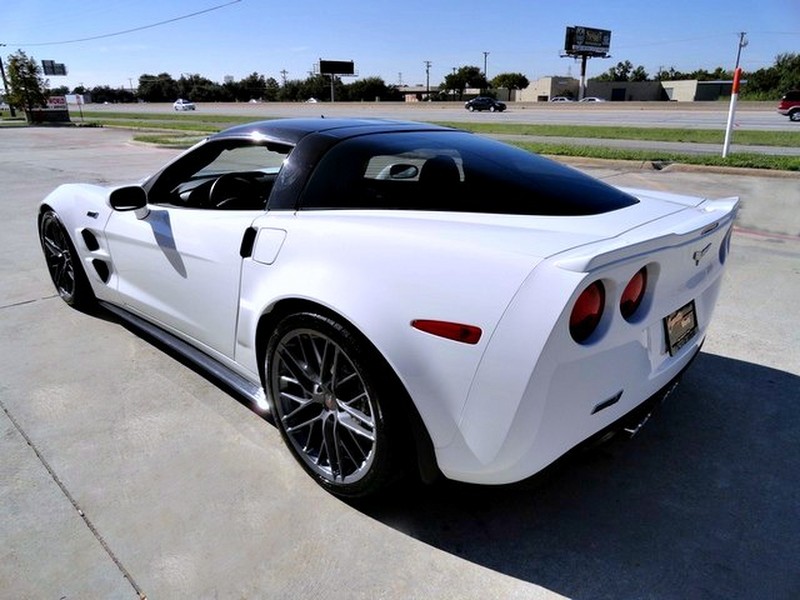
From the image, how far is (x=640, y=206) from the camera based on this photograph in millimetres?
2479

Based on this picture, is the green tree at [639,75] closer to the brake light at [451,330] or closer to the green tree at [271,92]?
the green tree at [271,92]

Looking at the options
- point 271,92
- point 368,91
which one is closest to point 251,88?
point 271,92

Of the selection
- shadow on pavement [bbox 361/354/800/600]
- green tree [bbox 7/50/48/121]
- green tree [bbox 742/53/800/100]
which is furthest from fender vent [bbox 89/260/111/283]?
green tree [bbox 742/53/800/100]

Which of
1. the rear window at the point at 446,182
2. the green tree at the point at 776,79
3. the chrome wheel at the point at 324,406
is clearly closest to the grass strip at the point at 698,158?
the rear window at the point at 446,182

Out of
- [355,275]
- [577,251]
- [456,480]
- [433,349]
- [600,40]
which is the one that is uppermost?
[600,40]

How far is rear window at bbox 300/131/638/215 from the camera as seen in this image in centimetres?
229

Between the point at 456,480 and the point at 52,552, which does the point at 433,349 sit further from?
the point at 52,552

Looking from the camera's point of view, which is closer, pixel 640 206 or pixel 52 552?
pixel 52 552

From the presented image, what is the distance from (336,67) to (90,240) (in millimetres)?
103195

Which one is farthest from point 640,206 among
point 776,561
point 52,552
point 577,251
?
point 52,552

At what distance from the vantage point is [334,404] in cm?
231

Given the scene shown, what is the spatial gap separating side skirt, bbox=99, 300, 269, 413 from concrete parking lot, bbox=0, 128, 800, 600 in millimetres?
235

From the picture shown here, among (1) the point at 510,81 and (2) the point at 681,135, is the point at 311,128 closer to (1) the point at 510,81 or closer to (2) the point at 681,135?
(2) the point at 681,135

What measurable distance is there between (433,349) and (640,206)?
1238mm
